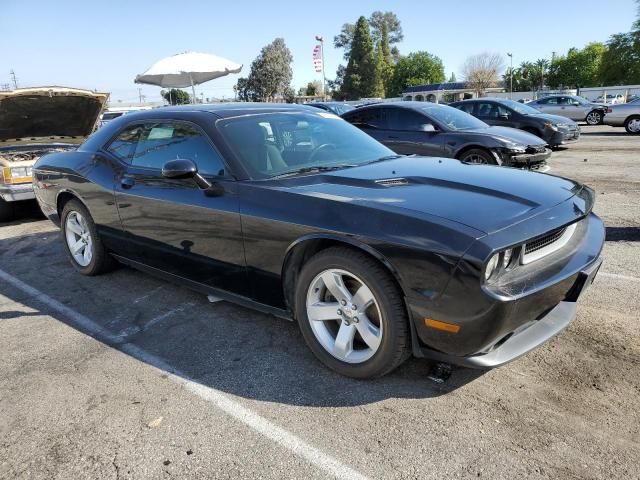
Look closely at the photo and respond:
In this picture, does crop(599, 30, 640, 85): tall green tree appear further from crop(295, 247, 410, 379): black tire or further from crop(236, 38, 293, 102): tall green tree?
crop(295, 247, 410, 379): black tire

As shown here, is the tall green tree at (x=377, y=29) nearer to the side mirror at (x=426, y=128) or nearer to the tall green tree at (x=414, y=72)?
the tall green tree at (x=414, y=72)

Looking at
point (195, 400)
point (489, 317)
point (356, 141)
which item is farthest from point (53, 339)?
point (489, 317)

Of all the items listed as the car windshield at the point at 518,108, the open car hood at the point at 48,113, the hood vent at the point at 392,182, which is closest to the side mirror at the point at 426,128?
the open car hood at the point at 48,113

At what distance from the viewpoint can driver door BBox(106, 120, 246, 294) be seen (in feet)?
10.9

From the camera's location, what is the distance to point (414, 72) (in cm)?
8888

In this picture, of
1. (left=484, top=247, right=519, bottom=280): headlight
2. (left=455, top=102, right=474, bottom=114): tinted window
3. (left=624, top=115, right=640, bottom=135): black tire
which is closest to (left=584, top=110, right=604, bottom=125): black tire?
(left=624, top=115, right=640, bottom=135): black tire

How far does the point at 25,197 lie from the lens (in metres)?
7.11

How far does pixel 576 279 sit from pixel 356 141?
204 cm

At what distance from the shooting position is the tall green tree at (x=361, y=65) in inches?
3167

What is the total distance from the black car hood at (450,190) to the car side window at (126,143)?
1.74 metres

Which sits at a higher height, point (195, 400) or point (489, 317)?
point (489, 317)

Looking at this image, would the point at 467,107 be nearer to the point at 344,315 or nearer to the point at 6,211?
the point at 6,211

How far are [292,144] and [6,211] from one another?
18.9 ft

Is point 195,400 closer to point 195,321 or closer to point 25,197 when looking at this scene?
point 195,321
